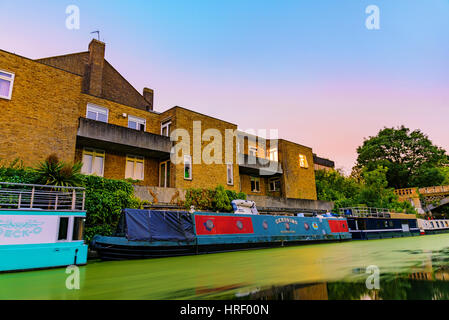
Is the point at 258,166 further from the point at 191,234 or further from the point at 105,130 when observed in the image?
the point at 191,234

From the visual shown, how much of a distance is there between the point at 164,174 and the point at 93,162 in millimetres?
3904

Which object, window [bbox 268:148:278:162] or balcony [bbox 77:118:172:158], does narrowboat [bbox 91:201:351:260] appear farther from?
window [bbox 268:148:278:162]

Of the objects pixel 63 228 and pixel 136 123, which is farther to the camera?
pixel 136 123

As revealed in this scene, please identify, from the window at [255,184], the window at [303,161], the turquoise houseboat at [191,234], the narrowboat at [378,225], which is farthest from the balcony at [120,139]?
the narrowboat at [378,225]

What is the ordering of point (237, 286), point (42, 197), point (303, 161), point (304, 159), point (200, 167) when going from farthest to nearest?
point (304, 159), point (303, 161), point (200, 167), point (42, 197), point (237, 286)

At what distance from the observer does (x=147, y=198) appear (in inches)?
519

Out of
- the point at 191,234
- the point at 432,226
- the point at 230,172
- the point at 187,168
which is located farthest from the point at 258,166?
the point at 432,226

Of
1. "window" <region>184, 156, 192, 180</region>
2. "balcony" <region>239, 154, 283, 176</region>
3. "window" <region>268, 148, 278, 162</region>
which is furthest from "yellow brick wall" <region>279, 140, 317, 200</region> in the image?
"window" <region>184, 156, 192, 180</region>

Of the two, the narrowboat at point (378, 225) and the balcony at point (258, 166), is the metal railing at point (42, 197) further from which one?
the narrowboat at point (378, 225)

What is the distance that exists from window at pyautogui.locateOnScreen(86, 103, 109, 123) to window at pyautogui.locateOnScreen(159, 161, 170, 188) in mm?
4110

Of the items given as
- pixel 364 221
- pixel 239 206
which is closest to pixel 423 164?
pixel 364 221

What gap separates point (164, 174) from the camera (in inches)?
666

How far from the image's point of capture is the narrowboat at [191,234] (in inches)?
353
